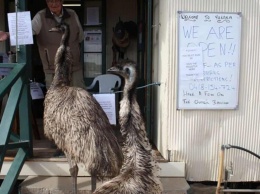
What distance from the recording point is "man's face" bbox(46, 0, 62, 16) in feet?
16.6

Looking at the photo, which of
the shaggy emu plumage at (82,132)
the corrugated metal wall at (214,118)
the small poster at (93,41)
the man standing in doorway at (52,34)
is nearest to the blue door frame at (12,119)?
the shaggy emu plumage at (82,132)

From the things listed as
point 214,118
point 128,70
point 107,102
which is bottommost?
point 214,118

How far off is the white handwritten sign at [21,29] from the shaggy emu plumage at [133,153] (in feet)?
5.14

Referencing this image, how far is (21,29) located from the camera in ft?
14.9

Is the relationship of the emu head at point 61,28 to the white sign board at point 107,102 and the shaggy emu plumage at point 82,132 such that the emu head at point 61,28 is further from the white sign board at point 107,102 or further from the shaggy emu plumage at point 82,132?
the white sign board at point 107,102

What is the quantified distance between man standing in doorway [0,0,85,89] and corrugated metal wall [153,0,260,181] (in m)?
1.26

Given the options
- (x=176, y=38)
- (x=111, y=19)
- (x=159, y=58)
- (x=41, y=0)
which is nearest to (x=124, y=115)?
(x=176, y=38)

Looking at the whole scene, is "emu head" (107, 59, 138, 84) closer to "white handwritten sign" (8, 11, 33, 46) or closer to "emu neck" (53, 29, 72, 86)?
"emu neck" (53, 29, 72, 86)

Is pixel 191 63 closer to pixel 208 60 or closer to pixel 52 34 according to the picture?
pixel 208 60

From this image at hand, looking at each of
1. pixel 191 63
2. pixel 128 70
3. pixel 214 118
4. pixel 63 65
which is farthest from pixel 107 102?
pixel 128 70

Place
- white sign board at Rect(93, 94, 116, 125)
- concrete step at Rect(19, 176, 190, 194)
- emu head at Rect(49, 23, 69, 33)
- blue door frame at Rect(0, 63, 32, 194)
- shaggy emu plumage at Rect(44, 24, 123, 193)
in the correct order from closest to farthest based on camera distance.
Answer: shaggy emu plumage at Rect(44, 24, 123, 193)
blue door frame at Rect(0, 63, 32, 194)
concrete step at Rect(19, 176, 190, 194)
emu head at Rect(49, 23, 69, 33)
white sign board at Rect(93, 94, 116, 125)

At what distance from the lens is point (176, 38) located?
439 cm

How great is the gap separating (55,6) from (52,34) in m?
0.33

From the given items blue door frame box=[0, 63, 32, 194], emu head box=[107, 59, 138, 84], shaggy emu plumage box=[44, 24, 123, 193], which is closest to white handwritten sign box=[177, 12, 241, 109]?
shaggy emu plumage box=[44, 24, 123, 193]
